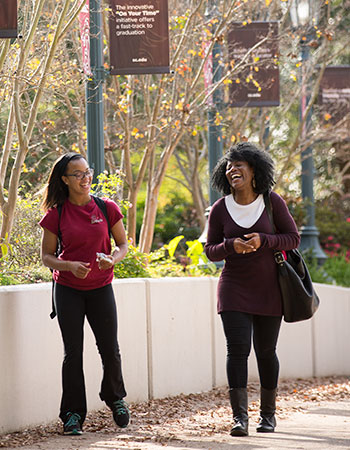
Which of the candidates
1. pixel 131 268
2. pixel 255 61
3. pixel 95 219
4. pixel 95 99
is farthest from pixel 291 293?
pixel 255 61

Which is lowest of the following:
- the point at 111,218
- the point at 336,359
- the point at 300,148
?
the point at 336,359

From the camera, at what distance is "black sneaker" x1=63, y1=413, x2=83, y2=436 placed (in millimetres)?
6254

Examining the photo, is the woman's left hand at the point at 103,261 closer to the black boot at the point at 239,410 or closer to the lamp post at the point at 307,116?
the black boot at the point at 239,410

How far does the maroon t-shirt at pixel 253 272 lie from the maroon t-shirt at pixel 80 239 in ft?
2.44

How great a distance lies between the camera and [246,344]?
6.20 m

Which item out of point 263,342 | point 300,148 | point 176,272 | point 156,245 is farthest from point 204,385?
point 156,245

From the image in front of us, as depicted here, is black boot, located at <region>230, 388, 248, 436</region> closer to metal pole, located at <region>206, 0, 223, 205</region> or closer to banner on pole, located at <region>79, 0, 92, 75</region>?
banner on pole, located at <region>79, 0, 92, 75</region>

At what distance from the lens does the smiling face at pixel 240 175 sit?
6348 millimetres

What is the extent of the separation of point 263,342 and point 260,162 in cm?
121

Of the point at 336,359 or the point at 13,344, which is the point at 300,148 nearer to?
the point at 336,359

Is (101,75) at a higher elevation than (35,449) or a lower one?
higher

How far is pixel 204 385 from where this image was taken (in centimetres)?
894

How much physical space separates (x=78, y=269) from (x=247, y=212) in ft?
3.96

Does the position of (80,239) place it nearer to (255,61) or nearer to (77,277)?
(77,277)
